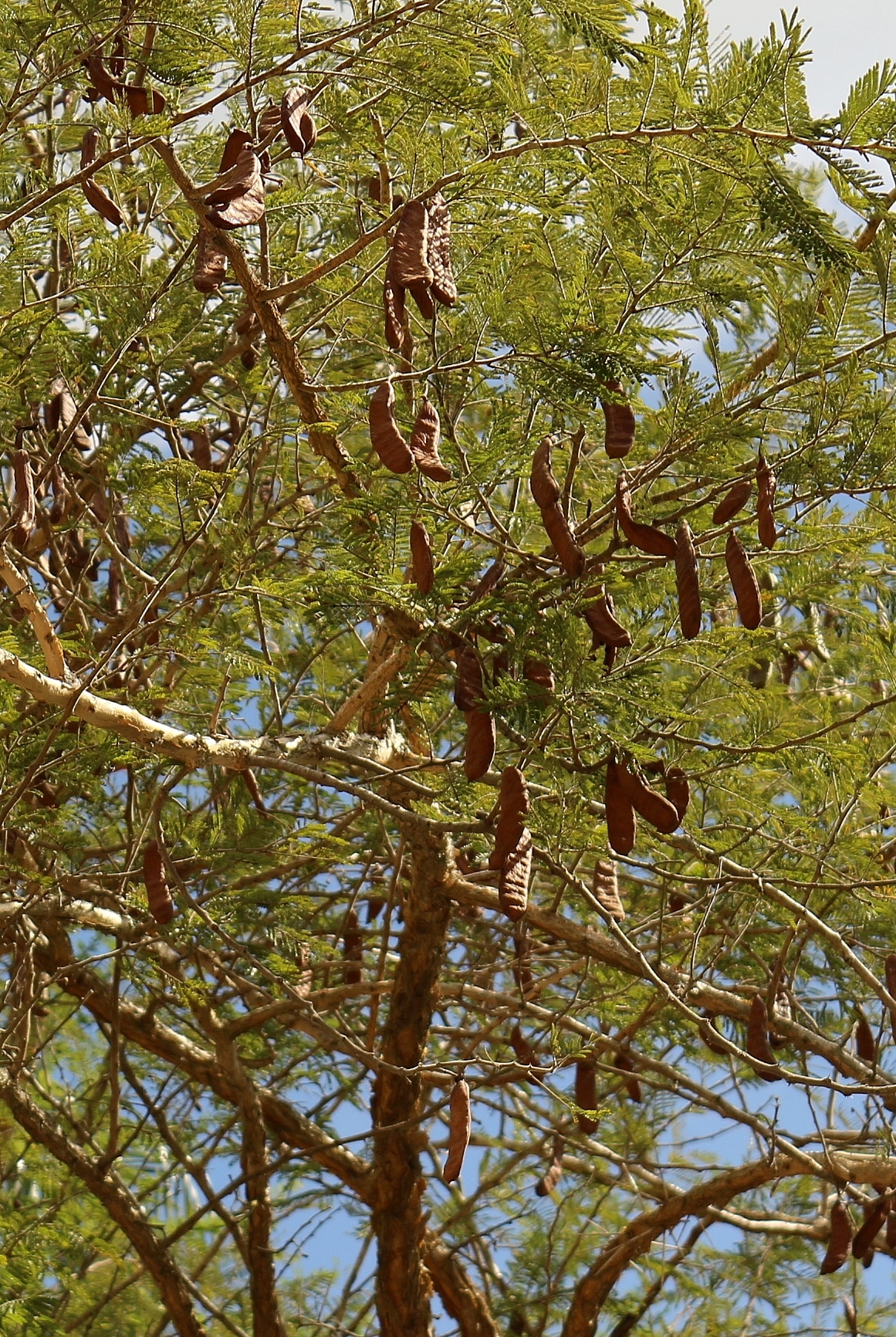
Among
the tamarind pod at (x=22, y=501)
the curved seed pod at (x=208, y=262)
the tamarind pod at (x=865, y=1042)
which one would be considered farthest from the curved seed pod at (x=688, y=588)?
the tamarind pod at (x=865, y=1042)

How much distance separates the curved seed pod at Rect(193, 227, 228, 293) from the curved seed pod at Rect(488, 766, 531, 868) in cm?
115

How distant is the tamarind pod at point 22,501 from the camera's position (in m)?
3.36

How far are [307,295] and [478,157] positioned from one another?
1.67 metres

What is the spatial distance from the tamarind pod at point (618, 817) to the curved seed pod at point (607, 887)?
128cm

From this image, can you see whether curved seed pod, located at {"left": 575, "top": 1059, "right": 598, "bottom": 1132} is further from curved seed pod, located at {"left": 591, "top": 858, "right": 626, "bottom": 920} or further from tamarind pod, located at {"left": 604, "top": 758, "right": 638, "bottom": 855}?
tamarind pod, located at {"left": 604, "top": 758, "right": 638, "bottom": 855}

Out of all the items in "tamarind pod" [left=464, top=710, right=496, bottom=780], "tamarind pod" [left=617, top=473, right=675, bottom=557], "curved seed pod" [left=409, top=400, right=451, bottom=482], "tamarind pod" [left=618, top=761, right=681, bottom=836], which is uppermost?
"curved seed pod" [left=409, top=400, right=451, bottom=482]

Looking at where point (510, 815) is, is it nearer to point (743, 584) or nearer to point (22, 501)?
point (743, 584)

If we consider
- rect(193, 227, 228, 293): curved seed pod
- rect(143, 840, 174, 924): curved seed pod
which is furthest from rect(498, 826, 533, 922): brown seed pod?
rect(193, 227, 228, 293): curved seed pod

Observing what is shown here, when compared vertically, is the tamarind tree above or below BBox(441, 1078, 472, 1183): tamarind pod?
above

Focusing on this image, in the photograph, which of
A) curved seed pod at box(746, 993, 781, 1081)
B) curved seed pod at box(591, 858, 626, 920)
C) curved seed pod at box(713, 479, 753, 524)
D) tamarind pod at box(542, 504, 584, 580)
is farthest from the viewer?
curved seed pod at box(591, 858, 626, 920)

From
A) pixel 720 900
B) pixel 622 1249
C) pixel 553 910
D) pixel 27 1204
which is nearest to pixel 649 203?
pixel 553 910

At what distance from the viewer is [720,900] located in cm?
529

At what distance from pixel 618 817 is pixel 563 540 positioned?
1.75ft

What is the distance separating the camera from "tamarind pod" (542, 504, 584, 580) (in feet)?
9.17
